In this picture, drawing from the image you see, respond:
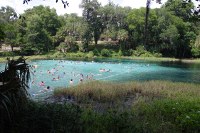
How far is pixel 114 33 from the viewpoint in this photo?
77.8 m

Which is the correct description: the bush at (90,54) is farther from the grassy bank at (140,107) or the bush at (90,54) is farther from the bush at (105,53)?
the grassy bank at (140,107)

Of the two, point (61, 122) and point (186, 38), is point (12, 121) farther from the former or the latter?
point (186, 38)

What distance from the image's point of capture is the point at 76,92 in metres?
16.4

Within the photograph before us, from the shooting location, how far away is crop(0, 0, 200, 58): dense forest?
234 feet

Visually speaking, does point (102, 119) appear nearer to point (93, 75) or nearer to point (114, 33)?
point (93, 75)

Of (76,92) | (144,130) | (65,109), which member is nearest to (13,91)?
(65,109)

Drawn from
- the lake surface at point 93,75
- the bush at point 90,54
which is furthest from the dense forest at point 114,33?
the lake surface at point 93,75

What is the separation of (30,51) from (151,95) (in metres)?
57.1

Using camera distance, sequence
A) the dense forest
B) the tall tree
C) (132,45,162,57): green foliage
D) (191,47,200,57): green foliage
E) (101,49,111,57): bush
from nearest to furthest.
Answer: (191,47,200,57): green foliage, (132,45,162,57): green foliage, the dense forest, (101,49,111,57): bush, the tall tree

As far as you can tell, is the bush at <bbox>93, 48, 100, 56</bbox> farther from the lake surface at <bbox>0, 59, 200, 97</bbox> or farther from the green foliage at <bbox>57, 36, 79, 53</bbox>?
the lake surface at <bbox>0, 59, 200, 97</bbox>

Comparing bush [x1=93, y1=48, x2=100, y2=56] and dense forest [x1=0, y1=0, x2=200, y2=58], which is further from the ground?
dense forest [x1=0, y1=0, x2=200, y2=58]

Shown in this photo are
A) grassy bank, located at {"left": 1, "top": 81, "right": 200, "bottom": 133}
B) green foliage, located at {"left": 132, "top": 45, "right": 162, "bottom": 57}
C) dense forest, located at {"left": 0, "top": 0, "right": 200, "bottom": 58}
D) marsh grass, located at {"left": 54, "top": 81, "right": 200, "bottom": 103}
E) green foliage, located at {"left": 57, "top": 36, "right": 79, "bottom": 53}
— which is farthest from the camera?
green foliage, located at {"left": 57, "top": 36, "right": 79, "bottom": 53}

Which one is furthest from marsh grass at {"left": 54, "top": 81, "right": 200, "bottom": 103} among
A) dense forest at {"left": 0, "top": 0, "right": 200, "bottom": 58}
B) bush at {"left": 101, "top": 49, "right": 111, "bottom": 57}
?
bush at {"left": 101, "top": 49, "right": 111, "bottom": 57}

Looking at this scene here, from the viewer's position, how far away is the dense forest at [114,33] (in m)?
71.4
